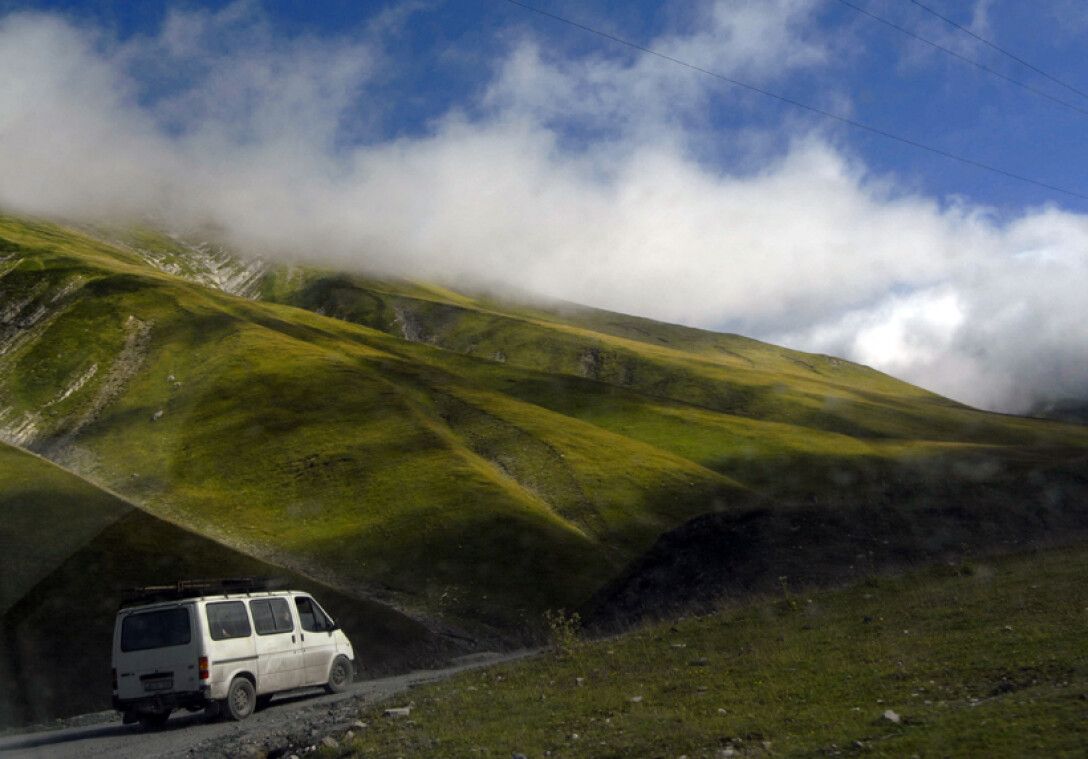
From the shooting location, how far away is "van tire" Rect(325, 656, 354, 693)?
2850cm

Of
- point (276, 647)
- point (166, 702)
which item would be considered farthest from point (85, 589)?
point (166, 702)

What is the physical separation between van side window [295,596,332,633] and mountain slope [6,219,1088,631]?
2487 cm

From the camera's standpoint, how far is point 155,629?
24688 mm

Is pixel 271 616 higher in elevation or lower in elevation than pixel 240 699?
higher

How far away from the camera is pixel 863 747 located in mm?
12297

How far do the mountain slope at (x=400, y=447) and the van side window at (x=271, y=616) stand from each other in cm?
2648

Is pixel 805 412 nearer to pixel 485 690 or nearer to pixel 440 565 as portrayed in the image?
pixel 440 565

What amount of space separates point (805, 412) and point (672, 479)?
257ft

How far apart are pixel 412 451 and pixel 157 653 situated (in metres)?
73.0

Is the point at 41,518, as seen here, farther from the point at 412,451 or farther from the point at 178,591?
the point at 178,591

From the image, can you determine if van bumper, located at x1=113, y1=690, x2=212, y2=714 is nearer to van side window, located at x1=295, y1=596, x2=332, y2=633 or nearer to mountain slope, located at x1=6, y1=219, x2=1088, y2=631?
van side window, located at x1=295, y1=596, x2=332, y2=633

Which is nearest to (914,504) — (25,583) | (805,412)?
(25,583)

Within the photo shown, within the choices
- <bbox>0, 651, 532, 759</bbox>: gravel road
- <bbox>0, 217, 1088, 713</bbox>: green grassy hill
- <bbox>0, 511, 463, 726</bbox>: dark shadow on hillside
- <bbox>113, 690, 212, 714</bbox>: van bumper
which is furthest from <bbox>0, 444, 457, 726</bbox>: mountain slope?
<bbox>113, 690, 212, 714</bbox>: van bumper

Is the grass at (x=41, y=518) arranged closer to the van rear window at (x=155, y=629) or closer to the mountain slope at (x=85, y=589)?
the mountain slope at (x=85, y=589)
